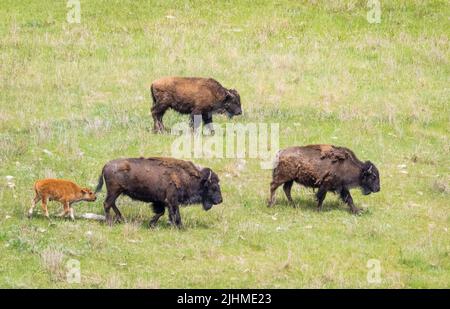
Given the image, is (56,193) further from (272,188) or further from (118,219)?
(272,188)

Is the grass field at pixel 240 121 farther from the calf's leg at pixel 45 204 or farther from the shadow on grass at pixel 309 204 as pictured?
the calf's leg at pixel 45 204

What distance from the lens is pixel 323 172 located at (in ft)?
65.5

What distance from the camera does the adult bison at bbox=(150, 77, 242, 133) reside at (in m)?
24.2

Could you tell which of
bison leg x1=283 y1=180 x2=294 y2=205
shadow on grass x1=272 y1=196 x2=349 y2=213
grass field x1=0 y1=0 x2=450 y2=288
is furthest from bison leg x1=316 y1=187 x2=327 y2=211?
bison leg x1=283 y1=180 x2=294 y2=205

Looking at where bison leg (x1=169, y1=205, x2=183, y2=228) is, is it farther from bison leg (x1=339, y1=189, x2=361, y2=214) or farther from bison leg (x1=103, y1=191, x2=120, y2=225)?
bison leg (x1=339, y1=189, x2=361, y2=214)

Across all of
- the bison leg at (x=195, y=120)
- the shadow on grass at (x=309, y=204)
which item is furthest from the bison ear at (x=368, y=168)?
the bison leg at (x=195, y=120)

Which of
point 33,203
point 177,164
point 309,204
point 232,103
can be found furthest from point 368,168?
point 33,203

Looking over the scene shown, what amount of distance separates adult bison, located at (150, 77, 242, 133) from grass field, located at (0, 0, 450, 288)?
22.6 inches

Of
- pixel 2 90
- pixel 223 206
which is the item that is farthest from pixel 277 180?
pixel 2 90

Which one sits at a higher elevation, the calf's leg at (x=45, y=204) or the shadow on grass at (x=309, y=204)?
the calf's leg at (x=45, y=204)

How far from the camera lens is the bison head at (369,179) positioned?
66.5 ft

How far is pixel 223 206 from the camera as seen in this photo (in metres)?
19.7

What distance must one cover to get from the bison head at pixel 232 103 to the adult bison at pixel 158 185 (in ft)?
20.6
